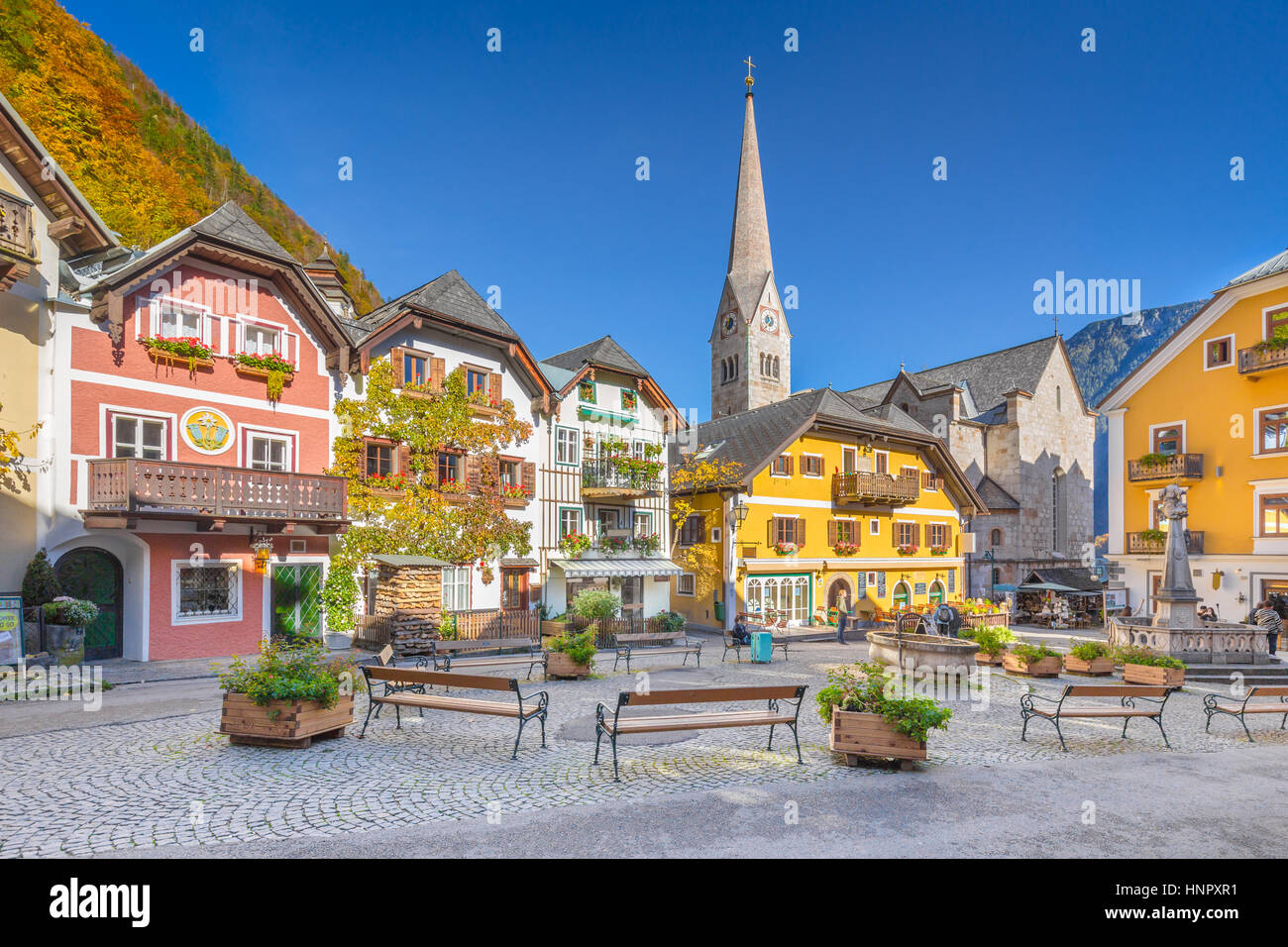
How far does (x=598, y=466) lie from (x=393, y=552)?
8.50 meters

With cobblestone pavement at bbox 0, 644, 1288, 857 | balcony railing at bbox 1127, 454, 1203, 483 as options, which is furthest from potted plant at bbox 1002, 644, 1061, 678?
balcony railing at bbox 1127, 454, 1203, 483

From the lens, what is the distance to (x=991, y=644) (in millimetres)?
18422

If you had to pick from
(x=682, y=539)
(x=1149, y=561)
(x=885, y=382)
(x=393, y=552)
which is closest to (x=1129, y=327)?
(x=885, y=382)

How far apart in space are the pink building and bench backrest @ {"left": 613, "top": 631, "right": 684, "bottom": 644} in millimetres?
8501

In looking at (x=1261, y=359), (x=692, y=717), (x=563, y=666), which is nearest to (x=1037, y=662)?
(x=563, y=666)

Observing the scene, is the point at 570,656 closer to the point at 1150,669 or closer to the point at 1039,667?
the point at 1039,667

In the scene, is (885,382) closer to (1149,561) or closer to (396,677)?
(1149,561)

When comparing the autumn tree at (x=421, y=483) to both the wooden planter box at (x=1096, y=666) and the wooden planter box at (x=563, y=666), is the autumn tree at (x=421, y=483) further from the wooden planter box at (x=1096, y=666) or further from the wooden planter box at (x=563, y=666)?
the wooden planter box at (x=1096, y=666)

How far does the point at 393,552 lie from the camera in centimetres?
2077

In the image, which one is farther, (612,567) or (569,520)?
(569,520)

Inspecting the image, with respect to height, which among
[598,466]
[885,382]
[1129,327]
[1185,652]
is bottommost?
[1185,652]

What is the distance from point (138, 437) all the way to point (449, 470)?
8.19 meters

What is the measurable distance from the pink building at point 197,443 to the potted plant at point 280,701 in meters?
9.00

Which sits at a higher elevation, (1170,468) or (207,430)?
(207,430)
